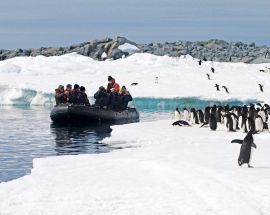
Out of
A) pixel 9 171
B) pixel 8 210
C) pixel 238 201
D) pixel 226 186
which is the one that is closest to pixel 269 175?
pixel 226 186

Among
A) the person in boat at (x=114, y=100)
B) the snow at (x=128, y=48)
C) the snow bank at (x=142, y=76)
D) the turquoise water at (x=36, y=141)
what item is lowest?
the turquoise water at (x=36, y=141)

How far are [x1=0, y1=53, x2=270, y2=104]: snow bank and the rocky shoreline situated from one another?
53.8ft

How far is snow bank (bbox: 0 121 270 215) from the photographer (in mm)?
8133

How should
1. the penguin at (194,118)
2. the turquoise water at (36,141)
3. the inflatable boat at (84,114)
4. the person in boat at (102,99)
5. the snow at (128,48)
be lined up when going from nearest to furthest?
the turquoise water at (36,141)
the penguin at (194,118)
the inflatable boat at (84,114)
the person in boat at (102,99)
the snow at (128,48)

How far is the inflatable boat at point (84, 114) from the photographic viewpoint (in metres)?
24.1

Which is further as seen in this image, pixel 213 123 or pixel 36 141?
pixel 213 123

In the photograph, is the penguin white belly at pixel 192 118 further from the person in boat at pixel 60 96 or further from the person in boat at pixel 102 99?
the person in boat at pixel 60 96

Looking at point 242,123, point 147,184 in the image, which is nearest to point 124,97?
point 242,123

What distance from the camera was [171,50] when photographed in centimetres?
8606

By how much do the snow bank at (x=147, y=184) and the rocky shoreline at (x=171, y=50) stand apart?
5446 centimetres

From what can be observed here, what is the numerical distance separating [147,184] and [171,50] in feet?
252

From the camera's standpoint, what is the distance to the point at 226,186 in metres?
9.10

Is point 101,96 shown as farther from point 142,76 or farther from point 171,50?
point 171,50

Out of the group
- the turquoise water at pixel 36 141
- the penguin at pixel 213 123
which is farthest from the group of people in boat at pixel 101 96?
the penguin at pixel 213 123
